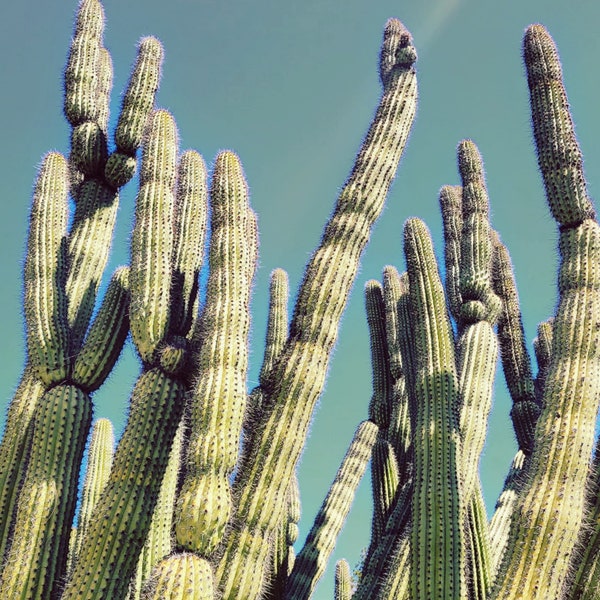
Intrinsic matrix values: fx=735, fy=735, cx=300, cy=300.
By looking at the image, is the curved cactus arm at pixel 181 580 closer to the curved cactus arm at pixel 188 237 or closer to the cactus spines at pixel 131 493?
the cactus spines at pixel 131 493

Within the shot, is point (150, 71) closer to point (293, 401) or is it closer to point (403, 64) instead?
point (403, 64)

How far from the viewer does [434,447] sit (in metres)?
5.88

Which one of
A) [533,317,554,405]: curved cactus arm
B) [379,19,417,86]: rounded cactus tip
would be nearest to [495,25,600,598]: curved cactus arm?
[379,19,417,86]: rounded cactus tip

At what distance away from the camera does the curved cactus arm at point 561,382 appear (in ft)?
14.2

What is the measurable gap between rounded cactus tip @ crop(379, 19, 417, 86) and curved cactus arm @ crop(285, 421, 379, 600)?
13.0 ft

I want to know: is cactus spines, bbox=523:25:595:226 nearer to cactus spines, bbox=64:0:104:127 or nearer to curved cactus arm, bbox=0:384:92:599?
curved cactus arm, bbox=0:384:92:599

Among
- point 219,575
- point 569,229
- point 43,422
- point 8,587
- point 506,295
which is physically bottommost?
point 8,587

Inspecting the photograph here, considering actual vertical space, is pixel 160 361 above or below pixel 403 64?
below

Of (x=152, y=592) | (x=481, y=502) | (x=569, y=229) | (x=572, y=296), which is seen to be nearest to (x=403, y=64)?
(x=569, y=229)

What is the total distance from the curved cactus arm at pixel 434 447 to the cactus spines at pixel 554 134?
139 cm

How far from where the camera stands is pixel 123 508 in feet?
15.9

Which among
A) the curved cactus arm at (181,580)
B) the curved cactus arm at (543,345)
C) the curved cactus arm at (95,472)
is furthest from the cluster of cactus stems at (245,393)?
the curved cactus arm at (95,472)

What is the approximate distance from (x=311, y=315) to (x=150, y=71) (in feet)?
11.6

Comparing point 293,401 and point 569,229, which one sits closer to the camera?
point 293,401
